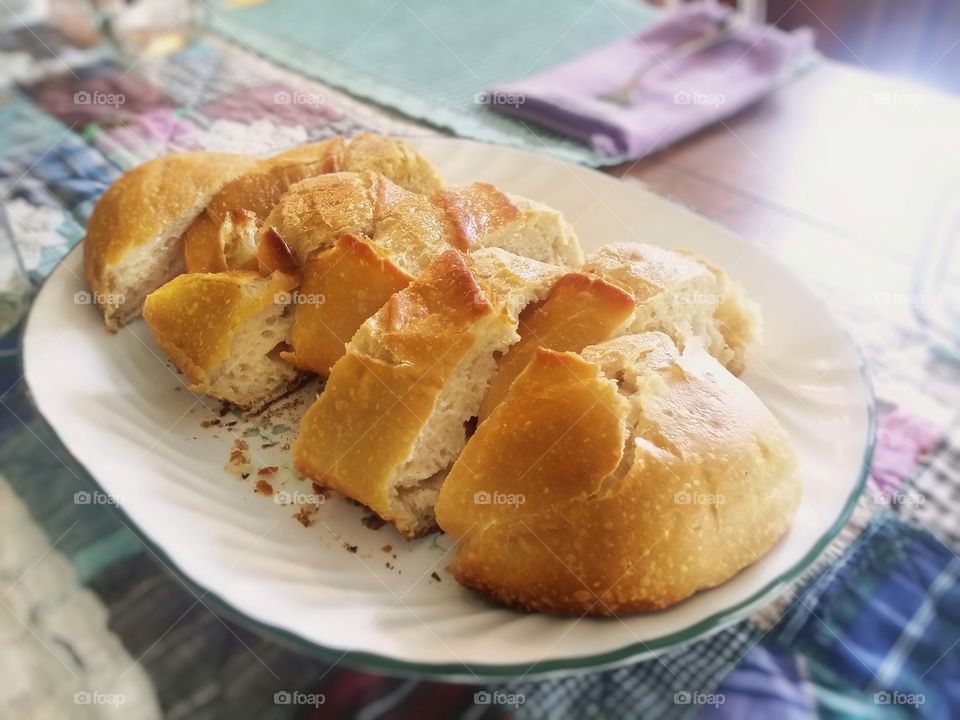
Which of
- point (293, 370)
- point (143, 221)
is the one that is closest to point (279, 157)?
point (143, 221)

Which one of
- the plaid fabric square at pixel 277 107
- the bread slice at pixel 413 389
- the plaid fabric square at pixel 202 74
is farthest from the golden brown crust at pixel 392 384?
the plaid fabric square at pixel 202 74

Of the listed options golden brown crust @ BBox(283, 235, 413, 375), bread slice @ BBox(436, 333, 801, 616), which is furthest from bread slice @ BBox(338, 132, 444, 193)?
bread slice @ BBox(436, 333, 801, 616)

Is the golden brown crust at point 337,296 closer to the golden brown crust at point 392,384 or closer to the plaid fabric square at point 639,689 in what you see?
the golden brown crust at point 392,384

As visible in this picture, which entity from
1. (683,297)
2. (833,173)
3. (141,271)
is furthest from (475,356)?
(833,173)

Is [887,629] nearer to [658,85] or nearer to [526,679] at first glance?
[526,679]

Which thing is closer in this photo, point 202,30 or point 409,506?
point 409,506

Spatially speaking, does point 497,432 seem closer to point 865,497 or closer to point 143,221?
point 865,497
